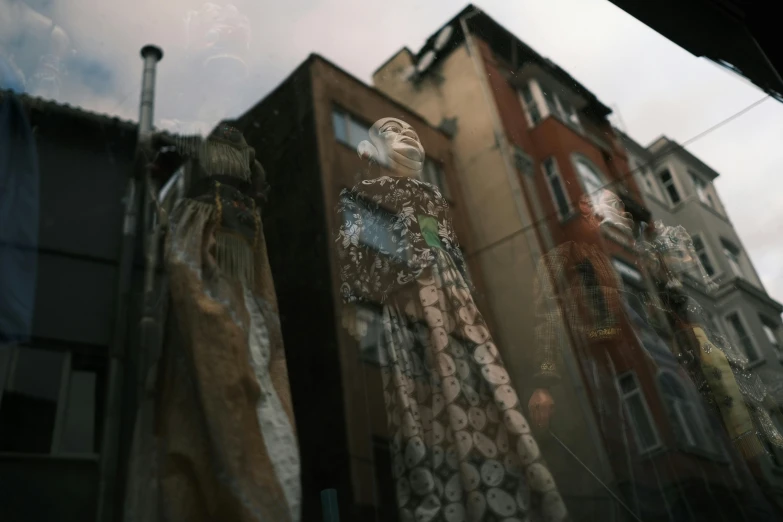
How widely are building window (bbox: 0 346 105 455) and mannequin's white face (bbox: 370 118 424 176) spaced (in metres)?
1.60

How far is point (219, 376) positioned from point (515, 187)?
5.50 ft

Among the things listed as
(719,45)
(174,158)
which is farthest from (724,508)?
(174,158)

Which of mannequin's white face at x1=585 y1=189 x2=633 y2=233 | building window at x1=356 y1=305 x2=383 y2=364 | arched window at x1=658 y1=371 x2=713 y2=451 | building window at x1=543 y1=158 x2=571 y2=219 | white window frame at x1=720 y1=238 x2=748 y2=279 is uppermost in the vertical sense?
building window at x1=543 y1=158 x2=571 y2=219

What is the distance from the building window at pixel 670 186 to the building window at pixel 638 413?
86cm

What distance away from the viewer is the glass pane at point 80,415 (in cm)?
253

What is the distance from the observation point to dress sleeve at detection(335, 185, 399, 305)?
116 inches

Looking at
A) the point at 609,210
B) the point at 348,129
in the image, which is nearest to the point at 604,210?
the point at 609,210

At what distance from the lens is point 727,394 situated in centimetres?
297

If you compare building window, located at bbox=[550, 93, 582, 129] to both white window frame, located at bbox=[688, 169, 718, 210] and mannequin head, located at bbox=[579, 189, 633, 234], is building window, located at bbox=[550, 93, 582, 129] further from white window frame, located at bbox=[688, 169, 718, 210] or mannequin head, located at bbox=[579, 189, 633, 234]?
white window frame, located at bbox=[688, 169, 718, 210]

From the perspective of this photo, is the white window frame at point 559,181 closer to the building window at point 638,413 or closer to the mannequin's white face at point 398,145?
the mannequin's white face at point 398,145

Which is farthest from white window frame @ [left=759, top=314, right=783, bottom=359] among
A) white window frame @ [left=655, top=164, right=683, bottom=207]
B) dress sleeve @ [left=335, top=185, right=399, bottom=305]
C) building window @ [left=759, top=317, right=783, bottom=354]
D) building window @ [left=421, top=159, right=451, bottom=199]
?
dress sleeve @ [left=335, top=185, right=399, bottom=305]

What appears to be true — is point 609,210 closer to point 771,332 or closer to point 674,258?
point 674,258

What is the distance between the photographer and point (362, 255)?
9.93 ft

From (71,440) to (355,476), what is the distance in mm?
1096
